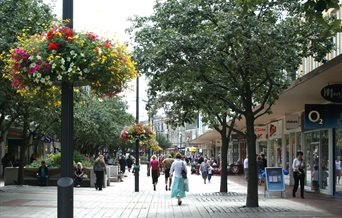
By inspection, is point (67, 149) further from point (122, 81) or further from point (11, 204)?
point (11, 204)

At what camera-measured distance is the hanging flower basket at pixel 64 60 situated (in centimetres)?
709

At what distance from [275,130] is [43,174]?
13.5 metres

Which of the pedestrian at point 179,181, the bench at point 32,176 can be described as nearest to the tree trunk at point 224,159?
the pedestrian at point 179,181

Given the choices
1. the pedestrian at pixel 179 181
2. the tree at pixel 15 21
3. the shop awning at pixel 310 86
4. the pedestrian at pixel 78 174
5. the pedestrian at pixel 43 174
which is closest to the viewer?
the shop awning at pixel 310 86

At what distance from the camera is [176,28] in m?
14.7

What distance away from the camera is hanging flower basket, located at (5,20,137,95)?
709 centimetres

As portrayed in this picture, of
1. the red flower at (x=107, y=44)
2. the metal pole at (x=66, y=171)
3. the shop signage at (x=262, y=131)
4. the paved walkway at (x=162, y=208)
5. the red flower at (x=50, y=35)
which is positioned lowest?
the paved walkway at (x=162, y=208)

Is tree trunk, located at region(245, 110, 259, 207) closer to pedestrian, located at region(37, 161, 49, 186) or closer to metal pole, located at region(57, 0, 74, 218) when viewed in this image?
metal pole, located at region(57, 0, 74, 218)

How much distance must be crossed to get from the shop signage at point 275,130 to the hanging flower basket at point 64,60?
2327 cm

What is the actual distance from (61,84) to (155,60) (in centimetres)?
606

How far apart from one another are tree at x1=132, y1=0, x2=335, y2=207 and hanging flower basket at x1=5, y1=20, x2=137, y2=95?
5697 millimetres

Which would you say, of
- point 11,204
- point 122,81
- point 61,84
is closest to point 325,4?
point 122,81

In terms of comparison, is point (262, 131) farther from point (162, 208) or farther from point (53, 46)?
point (53, 46)

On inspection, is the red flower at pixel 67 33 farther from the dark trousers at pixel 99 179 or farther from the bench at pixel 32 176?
the bench at pixel 32 176
